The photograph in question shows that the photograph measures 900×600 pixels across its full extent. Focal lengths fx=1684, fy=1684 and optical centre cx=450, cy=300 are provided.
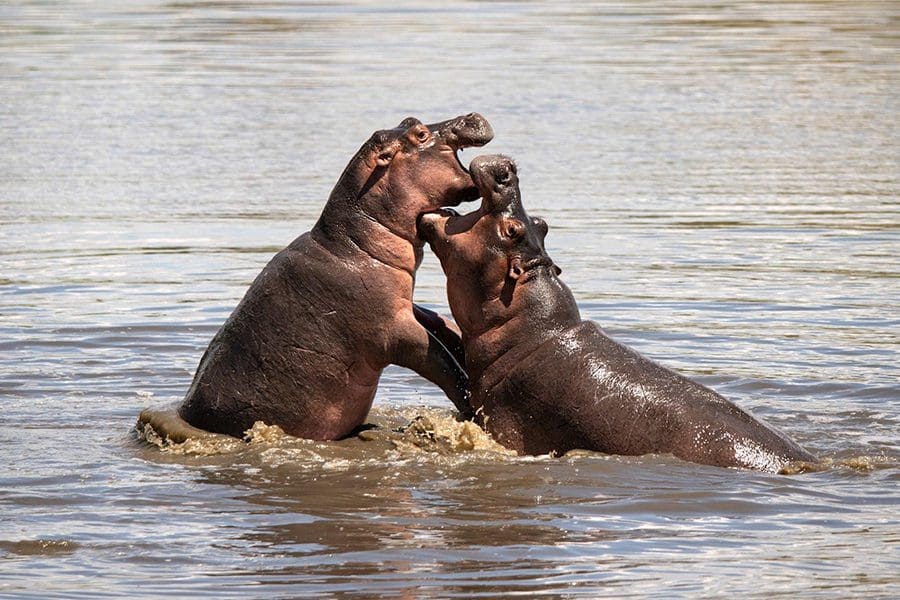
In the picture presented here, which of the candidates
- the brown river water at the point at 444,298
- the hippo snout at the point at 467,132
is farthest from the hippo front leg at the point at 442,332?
the hippo snout at the point at 467,132

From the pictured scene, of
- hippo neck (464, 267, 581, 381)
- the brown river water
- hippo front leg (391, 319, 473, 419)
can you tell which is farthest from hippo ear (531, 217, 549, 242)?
the brown river water

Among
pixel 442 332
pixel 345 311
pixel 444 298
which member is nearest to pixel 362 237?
pixel 345 311

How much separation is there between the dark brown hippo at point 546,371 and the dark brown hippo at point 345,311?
0.19m

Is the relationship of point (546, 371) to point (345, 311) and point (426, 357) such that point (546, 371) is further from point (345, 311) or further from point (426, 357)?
point (345, 311)

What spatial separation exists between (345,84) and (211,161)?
6.02 metres

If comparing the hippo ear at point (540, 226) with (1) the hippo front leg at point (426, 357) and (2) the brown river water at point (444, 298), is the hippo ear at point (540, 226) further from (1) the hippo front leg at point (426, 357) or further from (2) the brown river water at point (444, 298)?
(2) the brown river water at point (444, 298)

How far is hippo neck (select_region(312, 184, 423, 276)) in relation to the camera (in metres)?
9.30

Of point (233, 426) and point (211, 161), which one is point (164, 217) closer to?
point (211, 161)

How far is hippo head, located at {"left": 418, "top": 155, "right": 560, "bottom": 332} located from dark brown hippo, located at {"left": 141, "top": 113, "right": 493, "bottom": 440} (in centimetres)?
26

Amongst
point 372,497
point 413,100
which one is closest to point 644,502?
point 372,497

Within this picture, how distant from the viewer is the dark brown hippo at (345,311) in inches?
360

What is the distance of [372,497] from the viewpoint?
27.7ft

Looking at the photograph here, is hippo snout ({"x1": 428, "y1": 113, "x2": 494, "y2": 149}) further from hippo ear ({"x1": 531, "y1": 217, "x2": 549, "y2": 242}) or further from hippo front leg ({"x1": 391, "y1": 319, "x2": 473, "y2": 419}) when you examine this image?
hippo front leg ({"x1": 391, "y1": 319, "x2": 473, "y2": 419})

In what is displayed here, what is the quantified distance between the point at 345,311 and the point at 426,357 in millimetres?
548
